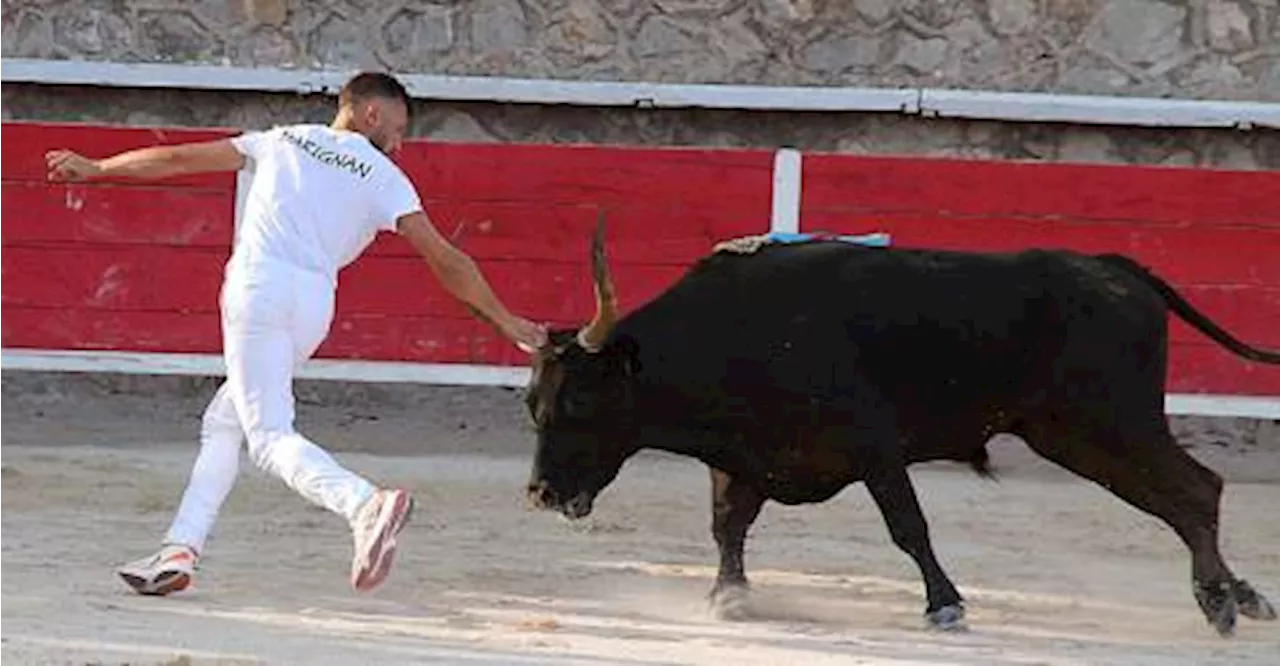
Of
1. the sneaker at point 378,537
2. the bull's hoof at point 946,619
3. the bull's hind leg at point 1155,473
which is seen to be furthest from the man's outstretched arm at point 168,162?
the bull's hind leg at point 1155,473

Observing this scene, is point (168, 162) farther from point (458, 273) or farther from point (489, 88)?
point (489, 88)

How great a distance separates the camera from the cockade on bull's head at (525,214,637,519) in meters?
5.53

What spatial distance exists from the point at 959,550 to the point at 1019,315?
144 centimetres

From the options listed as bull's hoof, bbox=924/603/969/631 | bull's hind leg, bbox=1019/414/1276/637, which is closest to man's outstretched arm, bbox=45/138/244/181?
bull's hoof, bbox=924/603/969/631

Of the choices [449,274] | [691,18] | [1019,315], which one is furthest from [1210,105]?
[449,274]

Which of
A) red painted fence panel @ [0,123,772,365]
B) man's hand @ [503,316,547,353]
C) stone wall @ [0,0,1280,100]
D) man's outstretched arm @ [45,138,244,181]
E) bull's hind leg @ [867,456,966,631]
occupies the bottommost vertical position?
red painted fence panel @ [0,123,772,365]

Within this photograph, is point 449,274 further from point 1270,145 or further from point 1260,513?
point 1270,145

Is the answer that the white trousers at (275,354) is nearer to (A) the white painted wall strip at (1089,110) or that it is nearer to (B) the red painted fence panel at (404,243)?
(B) the red painted fence panel at (404,243)

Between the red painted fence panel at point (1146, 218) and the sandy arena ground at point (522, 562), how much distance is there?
0.58 m

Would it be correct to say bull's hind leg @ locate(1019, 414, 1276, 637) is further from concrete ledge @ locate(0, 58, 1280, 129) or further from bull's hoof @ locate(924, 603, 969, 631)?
concrete ledge @ locate(0, 58, 1280, 129)

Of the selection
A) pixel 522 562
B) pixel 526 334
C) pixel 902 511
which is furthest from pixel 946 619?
pixel 522 562

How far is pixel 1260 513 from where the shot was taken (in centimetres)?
809

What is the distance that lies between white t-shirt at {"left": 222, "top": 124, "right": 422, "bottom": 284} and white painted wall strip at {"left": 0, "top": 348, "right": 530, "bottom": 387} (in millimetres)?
3694

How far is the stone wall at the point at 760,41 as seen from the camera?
9.69 metres
